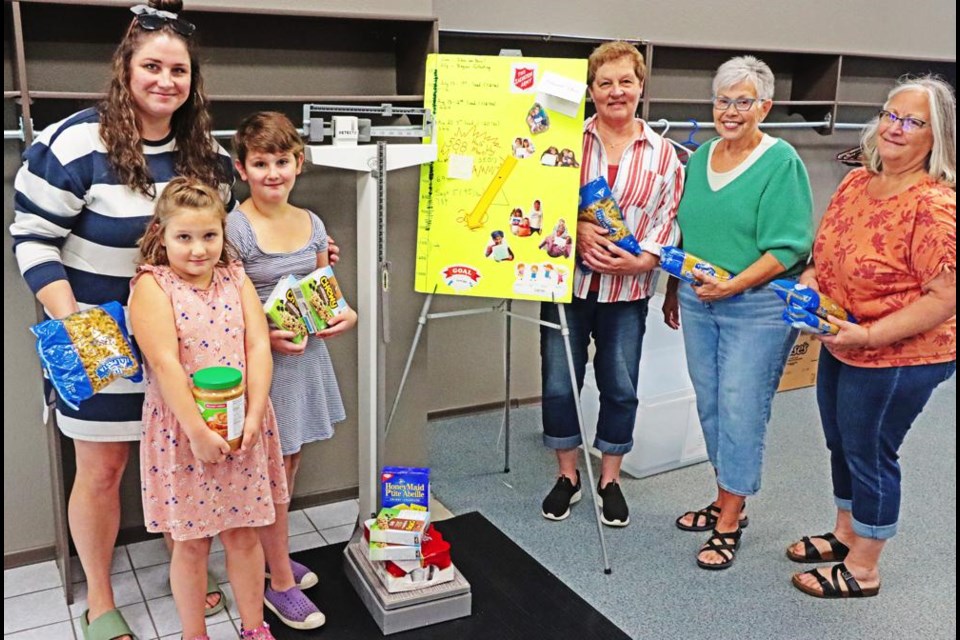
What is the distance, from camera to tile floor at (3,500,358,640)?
229cm

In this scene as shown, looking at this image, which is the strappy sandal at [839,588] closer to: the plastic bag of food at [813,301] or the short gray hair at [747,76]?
the plastic bag of food at [813,301]

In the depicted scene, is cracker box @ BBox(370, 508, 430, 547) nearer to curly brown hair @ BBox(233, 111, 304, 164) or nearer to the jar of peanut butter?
the jar of peanut butter

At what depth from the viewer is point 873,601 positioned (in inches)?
98.6

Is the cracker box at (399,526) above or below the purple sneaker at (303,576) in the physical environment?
above

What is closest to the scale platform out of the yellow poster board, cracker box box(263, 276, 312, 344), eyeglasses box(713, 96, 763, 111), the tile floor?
the tile floor

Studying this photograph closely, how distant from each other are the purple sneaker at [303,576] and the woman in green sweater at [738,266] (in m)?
1.21

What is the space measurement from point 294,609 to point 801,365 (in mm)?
3009

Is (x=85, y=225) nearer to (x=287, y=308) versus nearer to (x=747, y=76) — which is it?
(x=287, y=308)

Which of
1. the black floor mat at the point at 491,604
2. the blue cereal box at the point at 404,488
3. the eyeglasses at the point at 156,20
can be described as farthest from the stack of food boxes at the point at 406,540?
the eyeglasses at the point at 156,20

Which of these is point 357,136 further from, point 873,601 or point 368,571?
point 873,601

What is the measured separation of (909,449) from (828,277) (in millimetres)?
1698

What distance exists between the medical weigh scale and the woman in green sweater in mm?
864

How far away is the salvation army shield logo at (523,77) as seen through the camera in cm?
252

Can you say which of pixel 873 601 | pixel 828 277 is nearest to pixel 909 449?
pixel 873 601
